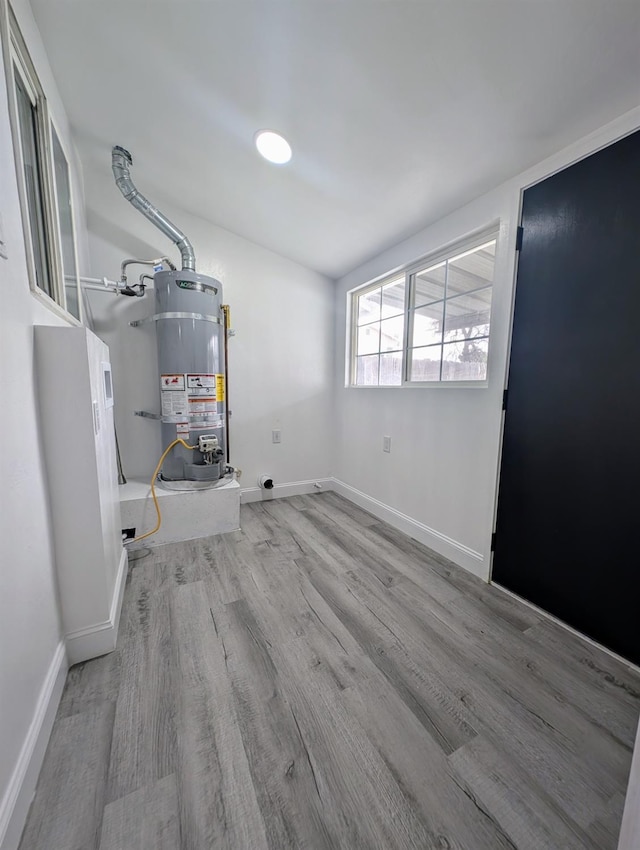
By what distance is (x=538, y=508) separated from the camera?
1502 mm

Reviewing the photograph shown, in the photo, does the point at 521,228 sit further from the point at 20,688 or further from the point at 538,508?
the point at 20,688

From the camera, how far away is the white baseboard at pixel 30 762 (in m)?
0.69

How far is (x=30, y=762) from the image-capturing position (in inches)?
31.7

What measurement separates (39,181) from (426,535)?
104 inches

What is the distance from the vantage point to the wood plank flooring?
2.51 feet

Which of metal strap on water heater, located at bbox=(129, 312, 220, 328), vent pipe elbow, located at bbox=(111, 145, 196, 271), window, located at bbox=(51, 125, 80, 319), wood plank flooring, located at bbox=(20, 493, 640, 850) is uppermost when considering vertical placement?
vent pipe elbow, located at bbox=(111, 145, 196, 271)

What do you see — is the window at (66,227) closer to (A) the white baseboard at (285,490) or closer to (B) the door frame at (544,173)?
(A) the white baseboard at (285,490)

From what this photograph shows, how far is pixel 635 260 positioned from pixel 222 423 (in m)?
2.30

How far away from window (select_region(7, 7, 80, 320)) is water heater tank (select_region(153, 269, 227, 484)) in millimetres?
551

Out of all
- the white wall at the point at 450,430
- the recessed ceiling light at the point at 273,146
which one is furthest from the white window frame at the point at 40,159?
the white wall at the point at 450,430

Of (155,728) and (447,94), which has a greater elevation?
(447,94)

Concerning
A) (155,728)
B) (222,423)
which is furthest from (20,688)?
(222,423)

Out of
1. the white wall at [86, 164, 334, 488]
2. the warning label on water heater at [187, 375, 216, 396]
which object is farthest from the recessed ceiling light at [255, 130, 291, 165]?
the warning label on water heater at [187, 375, 216, 396]

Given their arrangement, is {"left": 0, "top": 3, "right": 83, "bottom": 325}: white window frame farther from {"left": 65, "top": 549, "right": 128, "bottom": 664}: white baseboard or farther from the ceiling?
{"left": 65, "top": 549, "right": 128, "bottom": 664}: white baseboard
